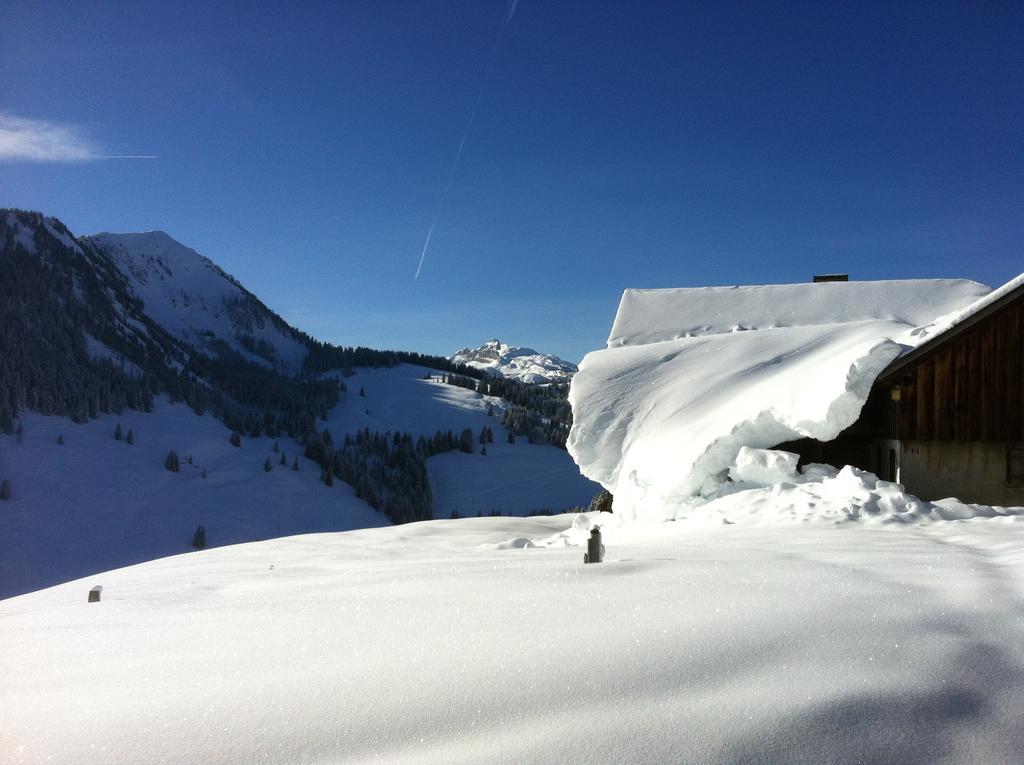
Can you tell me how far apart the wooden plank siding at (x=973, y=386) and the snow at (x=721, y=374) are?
0.63m

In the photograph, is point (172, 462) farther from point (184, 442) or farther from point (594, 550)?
point (594, 550)

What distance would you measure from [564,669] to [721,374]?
30.3 feet

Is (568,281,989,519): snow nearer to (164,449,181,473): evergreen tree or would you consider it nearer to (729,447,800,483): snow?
(729,447,800,483): snow

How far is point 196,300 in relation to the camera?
10088 cm

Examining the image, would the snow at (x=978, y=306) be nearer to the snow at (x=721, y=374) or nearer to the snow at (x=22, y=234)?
the snow at (x=721, y=374)

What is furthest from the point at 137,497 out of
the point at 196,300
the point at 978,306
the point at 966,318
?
the point at 196,300

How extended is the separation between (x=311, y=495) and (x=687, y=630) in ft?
139

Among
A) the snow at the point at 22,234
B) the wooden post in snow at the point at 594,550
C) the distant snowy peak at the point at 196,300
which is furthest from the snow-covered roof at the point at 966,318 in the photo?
the distant snowy peak at the point at 196,300

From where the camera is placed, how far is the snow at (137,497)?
28.2 metres

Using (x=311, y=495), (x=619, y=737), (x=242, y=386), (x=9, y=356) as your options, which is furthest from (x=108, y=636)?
(x=242, y=386)

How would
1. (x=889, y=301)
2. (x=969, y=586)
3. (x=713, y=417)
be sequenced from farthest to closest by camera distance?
(x=889, y=301) → (x=713, y=417) → (x=969, y=586)

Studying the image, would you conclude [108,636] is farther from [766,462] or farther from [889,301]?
[889,301]

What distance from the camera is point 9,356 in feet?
131

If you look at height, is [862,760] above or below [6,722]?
above
